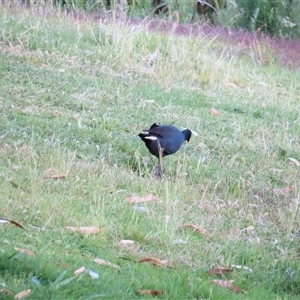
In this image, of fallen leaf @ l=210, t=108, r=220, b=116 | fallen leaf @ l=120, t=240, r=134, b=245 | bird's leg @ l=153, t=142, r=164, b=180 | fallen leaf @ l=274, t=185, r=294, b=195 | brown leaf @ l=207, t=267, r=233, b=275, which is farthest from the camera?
fallen leaf @ l=210, t=108, r=220, b=116

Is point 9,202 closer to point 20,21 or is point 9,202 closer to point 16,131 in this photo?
point 16,131

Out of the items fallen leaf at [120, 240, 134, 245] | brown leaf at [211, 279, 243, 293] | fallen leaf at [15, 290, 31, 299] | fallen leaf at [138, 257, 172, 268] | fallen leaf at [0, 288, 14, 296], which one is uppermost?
fallen leaf at [0, 288, 14, 296]

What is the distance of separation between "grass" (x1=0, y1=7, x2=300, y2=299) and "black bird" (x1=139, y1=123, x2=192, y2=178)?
201 millimetres

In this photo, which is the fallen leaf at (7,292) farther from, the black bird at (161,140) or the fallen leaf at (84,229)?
the black bird at (161,140)

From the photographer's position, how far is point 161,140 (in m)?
7.55

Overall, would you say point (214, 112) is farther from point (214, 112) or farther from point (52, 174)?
point (52, 174)

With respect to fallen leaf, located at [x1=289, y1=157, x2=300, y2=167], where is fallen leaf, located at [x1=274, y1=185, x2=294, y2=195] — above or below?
above

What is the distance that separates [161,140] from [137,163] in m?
0.45

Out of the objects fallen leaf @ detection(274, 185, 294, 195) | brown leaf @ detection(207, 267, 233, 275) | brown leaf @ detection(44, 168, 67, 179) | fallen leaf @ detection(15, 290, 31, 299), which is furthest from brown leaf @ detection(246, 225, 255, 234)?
fallen leaf @ detection(15, 290, 31, 299)

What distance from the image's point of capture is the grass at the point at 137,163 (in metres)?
5.39

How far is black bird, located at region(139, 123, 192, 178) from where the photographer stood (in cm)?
752

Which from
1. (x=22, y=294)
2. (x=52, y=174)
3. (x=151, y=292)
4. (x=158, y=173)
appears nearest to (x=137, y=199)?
(x=52, y=174)

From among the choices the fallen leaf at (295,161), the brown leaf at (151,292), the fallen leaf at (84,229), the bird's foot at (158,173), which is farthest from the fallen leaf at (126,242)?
the fallen leaf at (295,161)

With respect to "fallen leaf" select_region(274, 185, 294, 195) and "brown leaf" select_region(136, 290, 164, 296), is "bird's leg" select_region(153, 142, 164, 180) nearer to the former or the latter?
"fallen leaf" select_region(274, 185, 294, 195)
